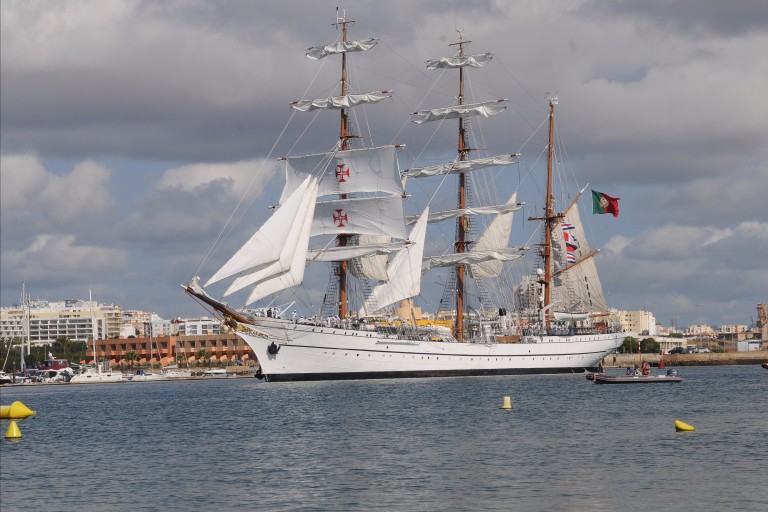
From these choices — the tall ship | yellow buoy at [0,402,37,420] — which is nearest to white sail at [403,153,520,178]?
the tall ship

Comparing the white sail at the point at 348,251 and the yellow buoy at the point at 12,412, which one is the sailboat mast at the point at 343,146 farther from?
the yellow buoy at the point at 12,412

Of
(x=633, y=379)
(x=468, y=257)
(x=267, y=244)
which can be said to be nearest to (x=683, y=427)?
(x=633, y=379)

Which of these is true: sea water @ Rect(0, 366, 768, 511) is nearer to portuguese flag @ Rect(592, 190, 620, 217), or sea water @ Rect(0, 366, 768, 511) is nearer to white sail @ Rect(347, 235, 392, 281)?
white sail @ Rect(347, 235, 392, 281)

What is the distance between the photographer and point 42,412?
260ft

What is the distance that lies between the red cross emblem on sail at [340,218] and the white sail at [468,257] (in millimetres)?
12947

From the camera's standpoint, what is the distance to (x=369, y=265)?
10981 cm

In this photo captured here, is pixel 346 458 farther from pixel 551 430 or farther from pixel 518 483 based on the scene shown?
pixel 551 430

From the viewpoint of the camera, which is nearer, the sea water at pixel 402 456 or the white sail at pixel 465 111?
the sea water at pixel 402 456

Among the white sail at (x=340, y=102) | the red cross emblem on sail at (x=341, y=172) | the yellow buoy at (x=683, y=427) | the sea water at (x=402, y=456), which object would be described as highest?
the white sail at (x=340, y=102)

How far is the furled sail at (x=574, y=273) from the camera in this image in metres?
126

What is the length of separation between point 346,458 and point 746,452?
619 inches

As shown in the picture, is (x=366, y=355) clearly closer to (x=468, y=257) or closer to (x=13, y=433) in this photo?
(x=468, y=257)

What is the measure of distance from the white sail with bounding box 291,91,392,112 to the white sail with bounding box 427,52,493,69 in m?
12.8

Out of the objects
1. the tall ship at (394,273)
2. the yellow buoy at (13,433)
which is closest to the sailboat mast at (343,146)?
the tall ship at (394,273)
